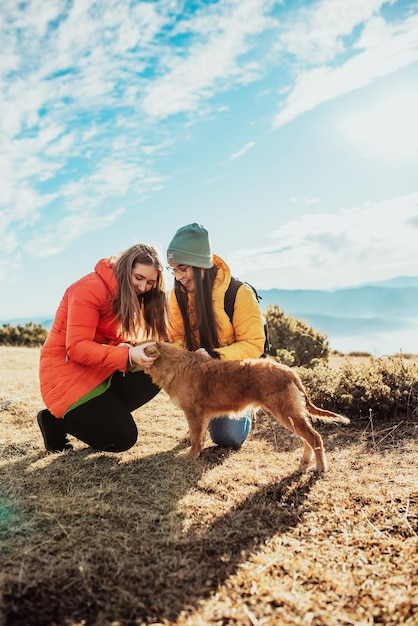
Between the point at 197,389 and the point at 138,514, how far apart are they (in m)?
1.38

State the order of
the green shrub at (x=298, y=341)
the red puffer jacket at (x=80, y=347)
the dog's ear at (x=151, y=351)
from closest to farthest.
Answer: the red puffer jacket at (x=80, y=347) → the dog's ear at (x=151, y=351) → the green shrub at (x=298, y=341)

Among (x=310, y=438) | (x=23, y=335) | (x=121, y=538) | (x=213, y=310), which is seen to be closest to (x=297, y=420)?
(x=310, y=438)

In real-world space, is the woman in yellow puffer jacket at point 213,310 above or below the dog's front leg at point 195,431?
above

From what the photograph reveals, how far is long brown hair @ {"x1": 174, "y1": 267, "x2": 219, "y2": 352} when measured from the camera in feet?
15.7

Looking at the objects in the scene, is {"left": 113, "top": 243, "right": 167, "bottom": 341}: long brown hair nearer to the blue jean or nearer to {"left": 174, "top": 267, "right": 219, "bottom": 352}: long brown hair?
{"left": 174, "top": 267, "right": 219, "bottom": 352}: long brown hair

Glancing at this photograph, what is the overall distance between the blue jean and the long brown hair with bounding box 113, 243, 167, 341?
127 cm

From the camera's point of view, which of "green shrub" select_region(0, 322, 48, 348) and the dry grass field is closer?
the dry grass field

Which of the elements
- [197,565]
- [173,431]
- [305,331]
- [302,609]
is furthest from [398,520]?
[305,331]

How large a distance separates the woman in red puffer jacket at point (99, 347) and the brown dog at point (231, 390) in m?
0.32

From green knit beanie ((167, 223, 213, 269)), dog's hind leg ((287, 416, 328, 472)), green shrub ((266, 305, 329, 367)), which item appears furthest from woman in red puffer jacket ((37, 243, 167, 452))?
green shrub ((266, 305, 329, 367))

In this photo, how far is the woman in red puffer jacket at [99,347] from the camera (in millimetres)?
4449

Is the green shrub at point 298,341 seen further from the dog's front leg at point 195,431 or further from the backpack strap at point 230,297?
the dog's front leg at point 195,431

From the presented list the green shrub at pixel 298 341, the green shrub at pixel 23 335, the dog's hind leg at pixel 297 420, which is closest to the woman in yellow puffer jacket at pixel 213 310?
the dog's hind leg at pixel 297 420

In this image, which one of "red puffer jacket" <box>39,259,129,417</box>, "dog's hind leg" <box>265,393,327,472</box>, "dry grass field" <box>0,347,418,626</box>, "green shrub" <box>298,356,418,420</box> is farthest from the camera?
"green shrub" <box>298,356,418,420</box>
